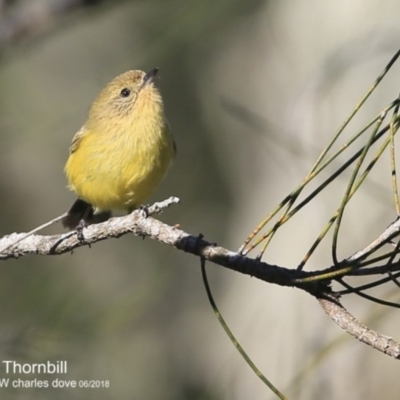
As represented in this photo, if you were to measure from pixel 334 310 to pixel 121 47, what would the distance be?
10386mm

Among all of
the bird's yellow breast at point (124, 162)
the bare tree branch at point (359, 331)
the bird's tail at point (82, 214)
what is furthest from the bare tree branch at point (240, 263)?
the bird's tail at point (82, 214)

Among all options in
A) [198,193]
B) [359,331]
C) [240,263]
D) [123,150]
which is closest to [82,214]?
[123,150]

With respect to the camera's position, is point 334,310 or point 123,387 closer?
point 334,310

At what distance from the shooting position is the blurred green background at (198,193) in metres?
5.27

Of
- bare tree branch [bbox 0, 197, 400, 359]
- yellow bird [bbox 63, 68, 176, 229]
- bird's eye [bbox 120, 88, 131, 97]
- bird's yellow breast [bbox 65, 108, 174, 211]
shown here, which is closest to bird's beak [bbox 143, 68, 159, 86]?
yellow bird [bbox 63, 68, 176, 229]

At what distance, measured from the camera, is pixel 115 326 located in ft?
19.4

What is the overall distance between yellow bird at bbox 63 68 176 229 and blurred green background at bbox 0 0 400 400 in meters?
0.48

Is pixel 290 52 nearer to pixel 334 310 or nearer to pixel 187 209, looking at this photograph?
pixel 187 209

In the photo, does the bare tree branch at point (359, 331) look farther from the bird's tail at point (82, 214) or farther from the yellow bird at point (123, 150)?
the bird's tail at point (82, 214)

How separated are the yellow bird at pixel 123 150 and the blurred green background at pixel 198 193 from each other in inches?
19.1

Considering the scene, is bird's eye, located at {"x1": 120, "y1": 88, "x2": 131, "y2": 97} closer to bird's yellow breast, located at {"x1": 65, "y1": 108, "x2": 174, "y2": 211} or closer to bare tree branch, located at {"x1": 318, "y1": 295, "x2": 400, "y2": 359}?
bird's yellow breast, located at {"x1": 65, "y1": 108, "x2": 174, "y2": 211}

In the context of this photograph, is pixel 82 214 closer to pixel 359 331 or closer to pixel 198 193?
pixel 359 331

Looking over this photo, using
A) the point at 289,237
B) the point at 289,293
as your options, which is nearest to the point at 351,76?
the point at 289,237

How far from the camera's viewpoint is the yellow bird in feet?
13.5
